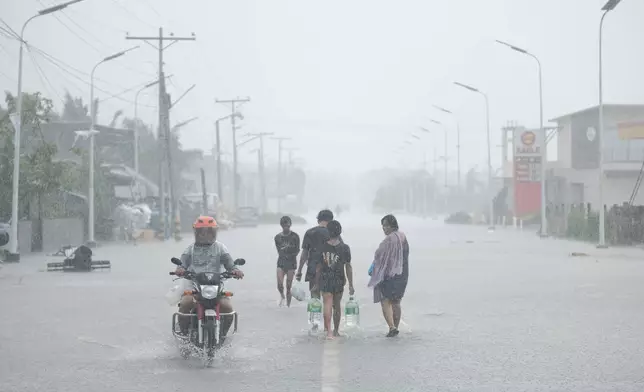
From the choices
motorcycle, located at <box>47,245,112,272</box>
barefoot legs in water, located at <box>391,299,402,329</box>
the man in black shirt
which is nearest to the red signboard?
motorcycle, located at <box>47,245,112,272</box>

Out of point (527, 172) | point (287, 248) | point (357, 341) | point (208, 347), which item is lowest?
point (357, 341)

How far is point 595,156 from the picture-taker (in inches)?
2820

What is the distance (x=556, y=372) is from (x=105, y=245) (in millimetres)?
39527

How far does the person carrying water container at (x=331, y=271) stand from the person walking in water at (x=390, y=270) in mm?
399

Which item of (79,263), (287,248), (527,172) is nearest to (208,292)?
(287,248)

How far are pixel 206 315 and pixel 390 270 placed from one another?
10.2ft

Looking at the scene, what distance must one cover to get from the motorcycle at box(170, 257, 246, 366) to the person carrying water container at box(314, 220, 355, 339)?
2007mm

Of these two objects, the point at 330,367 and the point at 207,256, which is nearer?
the point at 330,367

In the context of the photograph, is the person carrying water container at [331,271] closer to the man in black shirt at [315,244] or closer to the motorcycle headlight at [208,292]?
the man in black shirt at [315,244]

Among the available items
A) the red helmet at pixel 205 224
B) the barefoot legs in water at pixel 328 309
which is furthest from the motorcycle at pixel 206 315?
the barefoot legs in water at pixel 328 309

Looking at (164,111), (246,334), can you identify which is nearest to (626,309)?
(246,334)

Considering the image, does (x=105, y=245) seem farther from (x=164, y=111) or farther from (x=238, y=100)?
(x=238, y=100)

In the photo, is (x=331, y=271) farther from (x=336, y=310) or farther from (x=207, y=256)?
(x=207, y=256)

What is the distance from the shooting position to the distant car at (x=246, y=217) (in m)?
88.6
